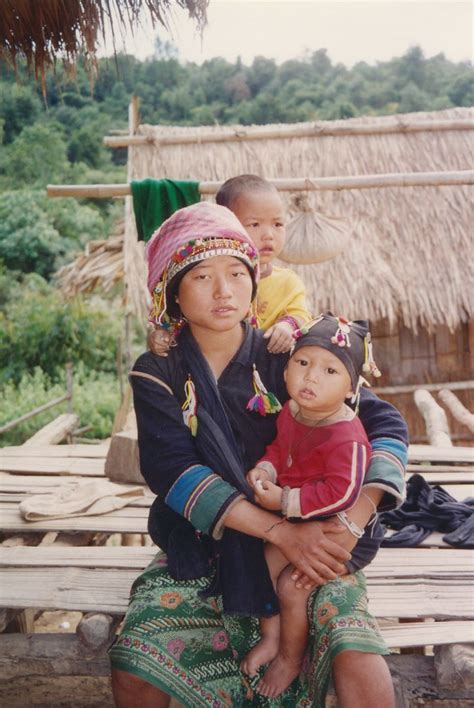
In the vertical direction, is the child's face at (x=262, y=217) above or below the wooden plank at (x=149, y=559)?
above

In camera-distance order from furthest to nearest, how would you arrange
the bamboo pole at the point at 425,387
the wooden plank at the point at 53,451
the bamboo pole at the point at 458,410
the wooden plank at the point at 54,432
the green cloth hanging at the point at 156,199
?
the bamboo pole at the point at 425,387
the bamboo pole at the point at 458,410
the wooden plank at the point at 54,432
the wooden plank at the point at 53,451
the green cloth hanging at the point at 156,199

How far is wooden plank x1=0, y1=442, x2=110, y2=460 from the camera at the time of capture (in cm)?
490

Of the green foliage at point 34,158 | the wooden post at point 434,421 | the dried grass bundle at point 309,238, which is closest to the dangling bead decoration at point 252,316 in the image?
the dried grass bundle at point 309,238

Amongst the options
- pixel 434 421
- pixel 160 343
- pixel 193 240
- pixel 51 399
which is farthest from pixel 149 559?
pixel 51 399

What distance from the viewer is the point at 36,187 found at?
18.4 m

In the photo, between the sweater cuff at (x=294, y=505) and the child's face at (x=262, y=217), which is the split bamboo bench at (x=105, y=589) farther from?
the child's face at (x=262, y=217)

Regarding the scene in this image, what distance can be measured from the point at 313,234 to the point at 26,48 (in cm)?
180

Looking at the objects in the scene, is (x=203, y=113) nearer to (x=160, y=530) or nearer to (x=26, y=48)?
(x=26, y=48)

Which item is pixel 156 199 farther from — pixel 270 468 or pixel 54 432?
pixel 54 432

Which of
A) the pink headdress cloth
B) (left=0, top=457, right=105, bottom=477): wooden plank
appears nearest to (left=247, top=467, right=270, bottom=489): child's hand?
the pink headdress cloth

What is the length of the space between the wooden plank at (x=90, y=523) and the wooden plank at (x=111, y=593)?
0.47 meters

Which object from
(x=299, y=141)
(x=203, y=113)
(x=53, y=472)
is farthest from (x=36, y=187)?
(x=53, y=472)

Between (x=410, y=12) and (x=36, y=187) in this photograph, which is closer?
(x=36, y=187)

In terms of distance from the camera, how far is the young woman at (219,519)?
189cm
